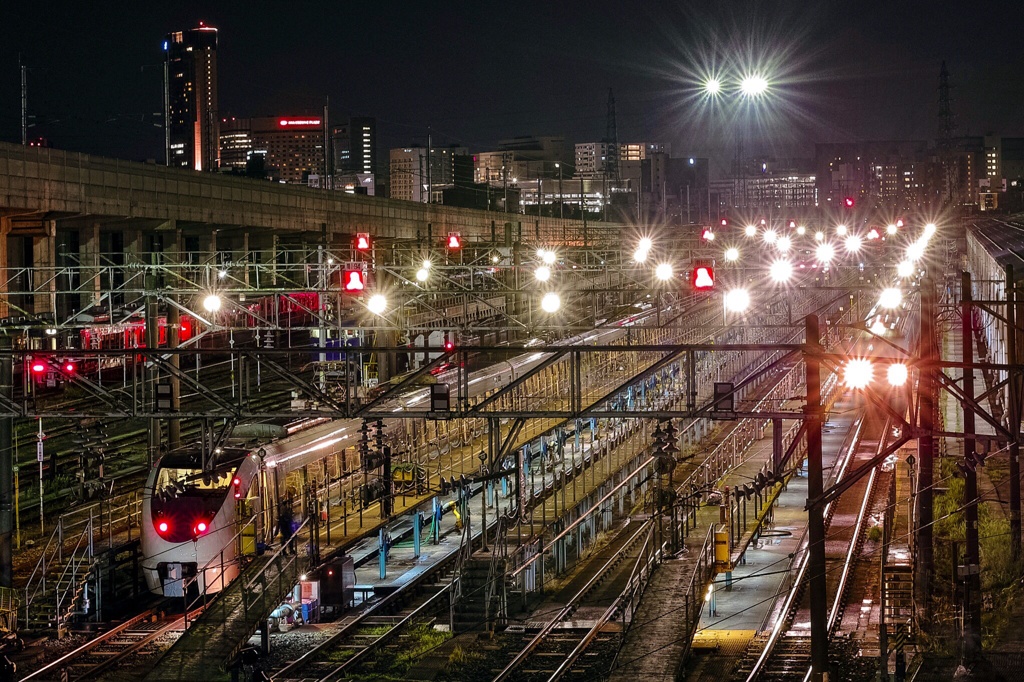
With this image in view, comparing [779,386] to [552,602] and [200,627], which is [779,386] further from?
[200,627]

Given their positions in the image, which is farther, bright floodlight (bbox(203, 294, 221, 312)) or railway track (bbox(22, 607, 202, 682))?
bright floodlight (bbox(203, 294, 221, 312))

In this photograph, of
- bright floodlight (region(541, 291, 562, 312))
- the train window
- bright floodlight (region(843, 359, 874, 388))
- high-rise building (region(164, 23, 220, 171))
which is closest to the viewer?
bright floodlight (region(843, 359, 874, 388))

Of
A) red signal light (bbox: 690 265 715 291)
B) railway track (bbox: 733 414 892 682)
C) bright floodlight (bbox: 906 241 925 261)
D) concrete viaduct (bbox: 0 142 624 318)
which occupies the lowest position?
railway track (bbox: 733 414 892 682)

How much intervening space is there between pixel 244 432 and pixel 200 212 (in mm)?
9141

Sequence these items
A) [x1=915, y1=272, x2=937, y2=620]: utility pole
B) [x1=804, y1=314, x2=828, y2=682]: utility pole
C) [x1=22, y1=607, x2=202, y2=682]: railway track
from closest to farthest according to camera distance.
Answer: [x1=804, y1=314, x2=828, y2=682]: utility pole → [x1=22, y1=607, x2=202, y2=682]: railway track → [x1=915, y1=272, x2=937, y2=620]: utility pole

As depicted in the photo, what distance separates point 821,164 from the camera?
115125 millimetres

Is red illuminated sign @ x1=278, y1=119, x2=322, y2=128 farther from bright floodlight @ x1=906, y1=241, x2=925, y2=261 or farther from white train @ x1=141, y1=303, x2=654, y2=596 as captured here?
white train @ x1=141, y1=303, x2=654, y2=596

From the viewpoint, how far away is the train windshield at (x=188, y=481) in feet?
52.9

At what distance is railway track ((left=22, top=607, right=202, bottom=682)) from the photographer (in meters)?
13.1

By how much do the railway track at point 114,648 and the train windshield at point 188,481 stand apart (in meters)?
1.50

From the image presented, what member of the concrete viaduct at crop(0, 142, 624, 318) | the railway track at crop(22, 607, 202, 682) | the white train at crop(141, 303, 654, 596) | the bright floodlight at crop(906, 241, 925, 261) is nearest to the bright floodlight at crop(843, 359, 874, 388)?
the railway track at crop(22, 607, 202, 682)

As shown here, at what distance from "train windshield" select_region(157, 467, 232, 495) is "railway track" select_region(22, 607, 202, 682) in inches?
59.2

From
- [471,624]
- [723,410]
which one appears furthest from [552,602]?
[723,410]

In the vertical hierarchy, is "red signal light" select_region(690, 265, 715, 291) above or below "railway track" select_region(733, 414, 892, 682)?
above
